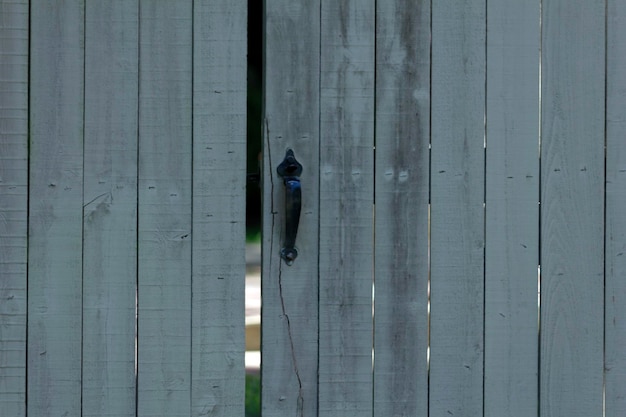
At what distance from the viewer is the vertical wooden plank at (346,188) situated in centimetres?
273

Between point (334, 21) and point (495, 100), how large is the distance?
1.51ft

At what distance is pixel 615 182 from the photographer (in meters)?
2.78

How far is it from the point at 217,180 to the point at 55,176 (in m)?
0.41

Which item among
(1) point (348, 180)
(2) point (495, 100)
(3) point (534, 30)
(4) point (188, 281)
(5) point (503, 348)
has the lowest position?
(5) point (503, 348)

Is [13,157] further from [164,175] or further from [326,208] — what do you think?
[326,208]

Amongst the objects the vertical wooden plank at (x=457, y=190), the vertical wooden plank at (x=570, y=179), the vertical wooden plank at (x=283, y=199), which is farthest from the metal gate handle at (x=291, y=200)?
the vertical wooden plank at (x=570, y=179)

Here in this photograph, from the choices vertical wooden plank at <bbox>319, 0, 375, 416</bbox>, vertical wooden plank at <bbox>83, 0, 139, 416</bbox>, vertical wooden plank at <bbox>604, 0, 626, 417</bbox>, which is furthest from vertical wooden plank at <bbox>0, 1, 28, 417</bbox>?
vertical wooden plank at <bbox>604, 0, 626, 417</bbox>

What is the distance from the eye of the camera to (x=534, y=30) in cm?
276

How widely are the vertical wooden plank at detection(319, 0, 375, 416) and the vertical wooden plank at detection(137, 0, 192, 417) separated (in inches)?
13.7

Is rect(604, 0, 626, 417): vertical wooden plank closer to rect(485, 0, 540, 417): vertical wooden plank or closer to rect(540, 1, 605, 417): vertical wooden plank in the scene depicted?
rect(540, 1, 605, 417): vertical wooden plank

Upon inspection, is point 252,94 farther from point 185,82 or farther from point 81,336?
point 81,336

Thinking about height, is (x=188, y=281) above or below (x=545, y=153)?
below

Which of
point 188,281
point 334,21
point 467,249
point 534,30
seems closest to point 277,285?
point 188,281

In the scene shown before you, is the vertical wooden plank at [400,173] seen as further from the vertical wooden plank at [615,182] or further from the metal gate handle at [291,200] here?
the vertical wooden plank at [615,182]
